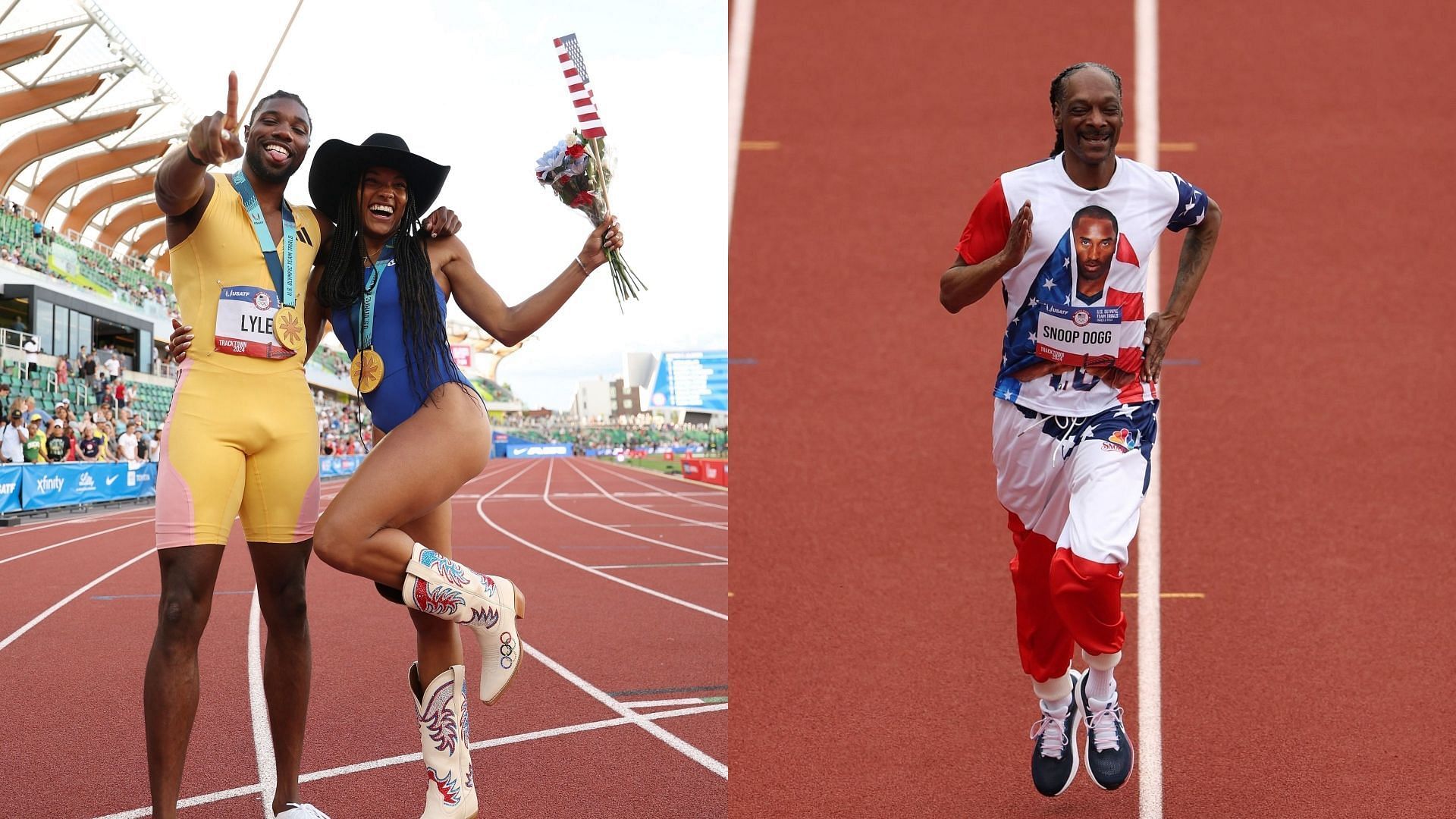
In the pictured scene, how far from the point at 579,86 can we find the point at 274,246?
0.92 metres

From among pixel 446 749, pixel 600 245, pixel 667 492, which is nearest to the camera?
pixel 446 749

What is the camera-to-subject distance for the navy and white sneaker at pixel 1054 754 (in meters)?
3.37

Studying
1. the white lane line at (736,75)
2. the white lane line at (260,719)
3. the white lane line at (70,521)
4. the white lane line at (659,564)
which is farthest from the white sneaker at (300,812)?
the white lane line at (70,521)

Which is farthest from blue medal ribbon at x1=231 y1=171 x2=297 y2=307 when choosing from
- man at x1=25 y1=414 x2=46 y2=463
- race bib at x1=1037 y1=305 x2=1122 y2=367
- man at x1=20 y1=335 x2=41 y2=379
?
man at x1=20 y1=335 x2=41 y2=379

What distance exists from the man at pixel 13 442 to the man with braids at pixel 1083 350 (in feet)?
39.1

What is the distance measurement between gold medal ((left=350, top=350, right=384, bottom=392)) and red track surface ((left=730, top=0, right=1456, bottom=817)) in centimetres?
176

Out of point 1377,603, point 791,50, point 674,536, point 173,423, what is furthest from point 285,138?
point 791,50

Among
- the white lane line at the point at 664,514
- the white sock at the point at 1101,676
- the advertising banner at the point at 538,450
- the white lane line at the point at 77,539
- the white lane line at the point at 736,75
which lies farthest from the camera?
the advertising banner at the point at 538,450

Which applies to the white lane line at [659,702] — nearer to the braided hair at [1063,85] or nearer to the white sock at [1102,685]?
the white sock at [1102,685]

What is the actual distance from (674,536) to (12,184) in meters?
21.2

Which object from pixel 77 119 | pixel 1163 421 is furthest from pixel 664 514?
pixel 77 119

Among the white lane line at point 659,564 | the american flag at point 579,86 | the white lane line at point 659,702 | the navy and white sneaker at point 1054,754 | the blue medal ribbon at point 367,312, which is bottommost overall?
the white lane line at point 659,564

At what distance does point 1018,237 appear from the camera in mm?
3055

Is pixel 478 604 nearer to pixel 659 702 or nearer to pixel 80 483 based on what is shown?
pixel 659 702
